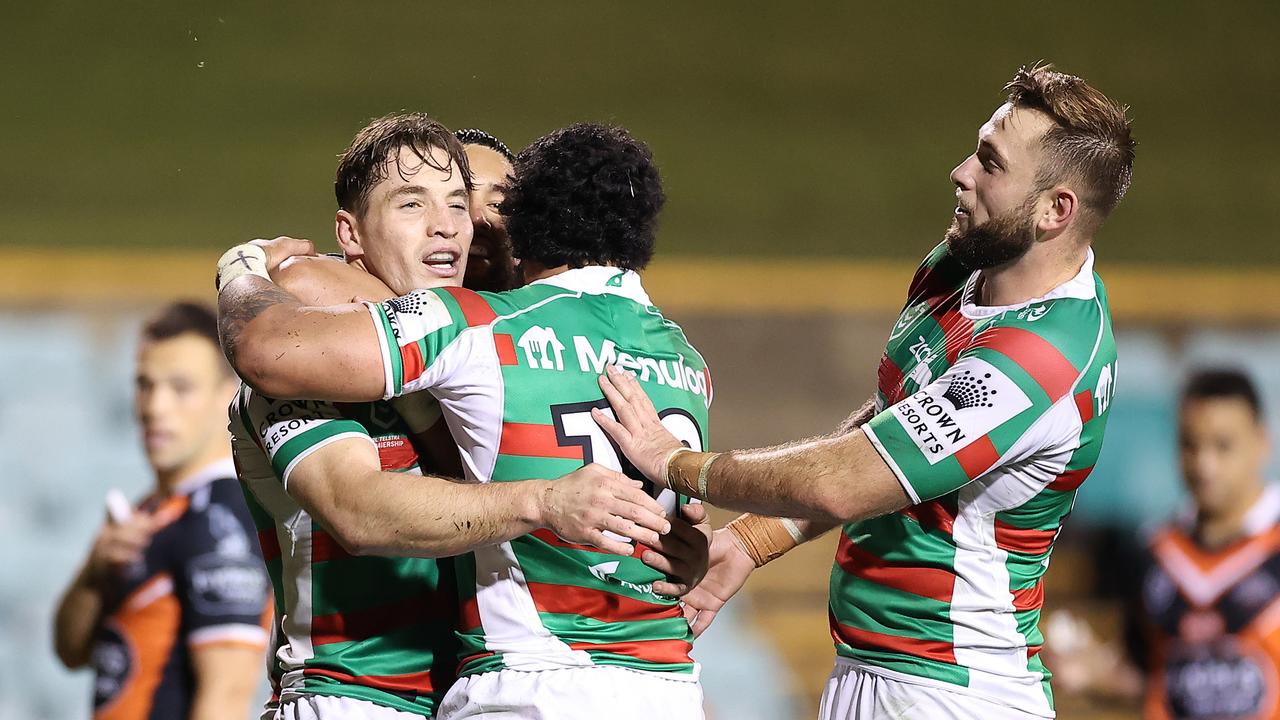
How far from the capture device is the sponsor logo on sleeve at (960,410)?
9.58ft

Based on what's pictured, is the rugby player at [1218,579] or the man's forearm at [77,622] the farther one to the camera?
the rugby player at [1218,579]

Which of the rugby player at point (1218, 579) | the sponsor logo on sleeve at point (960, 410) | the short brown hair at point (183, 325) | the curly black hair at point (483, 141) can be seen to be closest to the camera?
the sponsor logo on sleeve at point (960, 410)

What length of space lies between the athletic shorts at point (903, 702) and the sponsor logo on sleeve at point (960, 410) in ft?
Answer: 2.17

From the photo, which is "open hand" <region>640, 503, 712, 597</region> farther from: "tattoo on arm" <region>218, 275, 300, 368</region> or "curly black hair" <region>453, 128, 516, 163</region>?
"curly black hair" <region>453, 128, 516, 163</region>

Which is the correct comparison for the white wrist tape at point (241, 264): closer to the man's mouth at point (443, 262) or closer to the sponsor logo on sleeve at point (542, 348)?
the man's mouth at point (443, 262)

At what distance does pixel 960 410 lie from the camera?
2936 mm

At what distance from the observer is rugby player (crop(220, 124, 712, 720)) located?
8.59ft

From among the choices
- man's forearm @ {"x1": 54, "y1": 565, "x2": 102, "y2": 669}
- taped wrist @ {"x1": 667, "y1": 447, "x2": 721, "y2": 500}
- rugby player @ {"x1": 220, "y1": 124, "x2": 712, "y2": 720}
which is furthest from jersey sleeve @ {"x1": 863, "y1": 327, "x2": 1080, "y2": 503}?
man's forearm @ {"x1": 54, "y1": 565, "x2": 102, "y2": 669}

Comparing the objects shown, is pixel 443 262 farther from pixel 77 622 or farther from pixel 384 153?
pixel 77 622

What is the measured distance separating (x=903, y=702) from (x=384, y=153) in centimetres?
184

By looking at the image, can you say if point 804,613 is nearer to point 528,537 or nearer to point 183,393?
point 183,393

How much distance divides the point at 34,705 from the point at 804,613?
4.40 m

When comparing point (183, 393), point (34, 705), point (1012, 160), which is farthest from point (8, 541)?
point (1012, 160)

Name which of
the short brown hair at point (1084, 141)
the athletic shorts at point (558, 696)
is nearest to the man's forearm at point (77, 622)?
the athletic shorts at point (558, 696)
